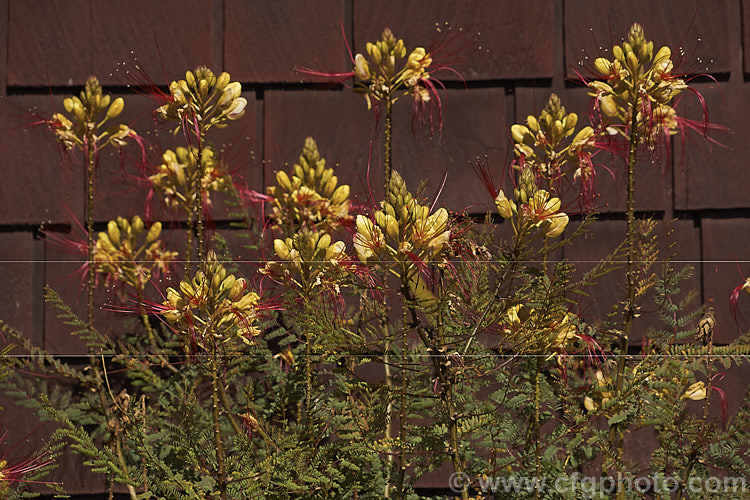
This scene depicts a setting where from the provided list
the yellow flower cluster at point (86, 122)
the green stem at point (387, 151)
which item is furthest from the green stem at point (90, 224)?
the green stem at point (387, 151)

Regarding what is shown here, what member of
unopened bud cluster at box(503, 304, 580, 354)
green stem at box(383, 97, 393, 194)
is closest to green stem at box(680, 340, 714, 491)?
unopened bud cluster at box(503, 304, 580, 354)

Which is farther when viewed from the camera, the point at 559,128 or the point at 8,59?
the point at 8,59

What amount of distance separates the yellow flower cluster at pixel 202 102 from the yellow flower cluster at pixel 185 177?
0.18 meters

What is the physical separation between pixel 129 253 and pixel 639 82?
684mm

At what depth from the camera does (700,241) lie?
1.04 meters

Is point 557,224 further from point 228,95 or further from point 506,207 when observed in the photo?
point 228,95

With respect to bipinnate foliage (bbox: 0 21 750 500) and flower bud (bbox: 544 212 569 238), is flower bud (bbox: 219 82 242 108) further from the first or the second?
flower bud (bbox: 544 212 569 238)

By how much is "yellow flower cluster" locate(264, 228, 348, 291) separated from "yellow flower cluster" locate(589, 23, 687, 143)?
324mm

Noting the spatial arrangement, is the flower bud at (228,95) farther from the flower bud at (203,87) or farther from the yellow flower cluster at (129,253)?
the yellow flower cluster at (129,253)

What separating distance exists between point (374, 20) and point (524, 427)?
1.93 ft

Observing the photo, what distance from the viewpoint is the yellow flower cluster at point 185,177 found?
3.23ft

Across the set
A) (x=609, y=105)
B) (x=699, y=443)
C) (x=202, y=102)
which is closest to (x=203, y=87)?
(x=202, y=102)

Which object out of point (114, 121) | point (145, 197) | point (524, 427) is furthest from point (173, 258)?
point (524, 427)

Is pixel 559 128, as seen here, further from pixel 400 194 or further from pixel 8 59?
pixel 8 59
